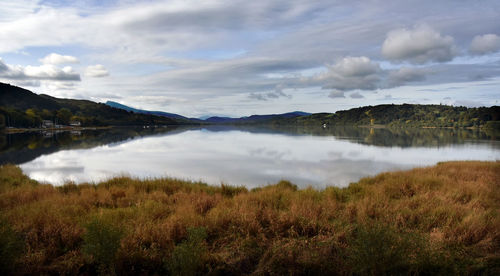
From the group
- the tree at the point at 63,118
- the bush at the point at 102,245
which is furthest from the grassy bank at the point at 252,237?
the tree at the point at 63,118

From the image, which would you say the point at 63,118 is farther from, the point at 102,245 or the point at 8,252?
the point at 102,245

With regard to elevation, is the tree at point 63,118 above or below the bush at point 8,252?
above

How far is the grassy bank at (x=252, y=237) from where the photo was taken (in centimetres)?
543

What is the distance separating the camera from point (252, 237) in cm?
714

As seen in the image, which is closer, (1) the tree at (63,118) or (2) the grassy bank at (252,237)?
(2) the grassy bank at (252,237)

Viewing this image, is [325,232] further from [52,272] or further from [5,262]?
[5,262]

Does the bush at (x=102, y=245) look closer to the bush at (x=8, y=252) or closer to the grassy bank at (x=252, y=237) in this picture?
the grassy bank at (x=252, y=237)

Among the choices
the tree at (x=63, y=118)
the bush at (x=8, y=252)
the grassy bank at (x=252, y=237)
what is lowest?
the grassy bank at (x=252, y=237)

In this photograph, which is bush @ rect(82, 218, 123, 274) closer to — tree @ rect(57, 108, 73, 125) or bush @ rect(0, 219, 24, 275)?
bush @ rect(0, 219, 24, 275)

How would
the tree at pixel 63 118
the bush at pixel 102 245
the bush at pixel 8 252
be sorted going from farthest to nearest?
the tree at pixel 63 118, the bush at pixel 102 245, the bush at pixel 8 252

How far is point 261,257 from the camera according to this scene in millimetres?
6297

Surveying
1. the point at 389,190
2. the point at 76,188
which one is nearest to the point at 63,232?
the point at 76,188

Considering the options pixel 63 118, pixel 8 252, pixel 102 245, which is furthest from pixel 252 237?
pixel 63 118

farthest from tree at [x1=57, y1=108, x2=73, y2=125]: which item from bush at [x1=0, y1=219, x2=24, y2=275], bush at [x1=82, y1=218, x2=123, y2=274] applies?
bush at [x1=82, y1=218, x2=123, y2=274]
